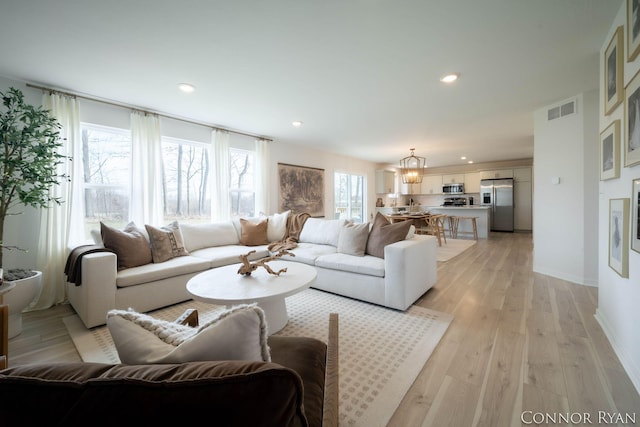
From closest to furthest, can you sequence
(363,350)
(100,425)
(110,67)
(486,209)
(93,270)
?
(100,425)
(363,350)
(93,270)
(110,67)
(486,209)

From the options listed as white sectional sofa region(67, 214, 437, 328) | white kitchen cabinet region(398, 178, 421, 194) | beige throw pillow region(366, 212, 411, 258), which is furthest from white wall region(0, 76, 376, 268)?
white kitchen cabinet region(398, 178, 421, 194)

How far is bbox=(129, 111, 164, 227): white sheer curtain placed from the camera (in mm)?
3488

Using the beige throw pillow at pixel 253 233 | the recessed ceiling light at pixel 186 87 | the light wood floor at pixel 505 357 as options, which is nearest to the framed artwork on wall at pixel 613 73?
the light wood floor at pixel 505 357

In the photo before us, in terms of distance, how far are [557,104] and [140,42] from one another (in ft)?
16.1

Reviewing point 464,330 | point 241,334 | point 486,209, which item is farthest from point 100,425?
point 486,209

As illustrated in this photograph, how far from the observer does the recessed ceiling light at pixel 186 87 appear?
290cm

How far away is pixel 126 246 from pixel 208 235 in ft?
3.83

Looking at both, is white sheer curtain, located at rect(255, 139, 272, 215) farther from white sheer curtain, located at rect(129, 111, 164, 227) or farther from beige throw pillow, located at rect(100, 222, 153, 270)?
beige throw pillow, located at rect(100, 222, 153, 270)

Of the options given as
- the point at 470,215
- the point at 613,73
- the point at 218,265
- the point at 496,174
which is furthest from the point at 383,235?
the point at 496,174

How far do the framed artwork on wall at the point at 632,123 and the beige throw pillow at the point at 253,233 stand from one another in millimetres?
3931

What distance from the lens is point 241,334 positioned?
0.65 metres

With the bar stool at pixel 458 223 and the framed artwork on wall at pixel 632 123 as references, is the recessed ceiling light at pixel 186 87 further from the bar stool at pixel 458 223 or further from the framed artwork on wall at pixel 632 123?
the bar stool at pixel 458 223

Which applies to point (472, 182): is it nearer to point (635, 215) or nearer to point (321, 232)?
point (321, 232)

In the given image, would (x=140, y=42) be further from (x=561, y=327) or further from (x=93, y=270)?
(x=561, y=327)
